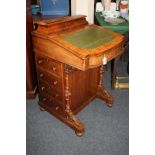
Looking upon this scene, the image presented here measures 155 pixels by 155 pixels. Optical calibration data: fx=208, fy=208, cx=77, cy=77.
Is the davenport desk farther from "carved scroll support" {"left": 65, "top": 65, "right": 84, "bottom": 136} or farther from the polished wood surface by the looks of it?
the polished wood surface

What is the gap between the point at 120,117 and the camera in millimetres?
2217

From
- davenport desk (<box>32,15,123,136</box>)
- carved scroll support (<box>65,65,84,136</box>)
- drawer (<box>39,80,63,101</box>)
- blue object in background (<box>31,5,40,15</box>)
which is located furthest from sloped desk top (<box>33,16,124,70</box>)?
blue object in background (<box>31,5,40,15</box>)

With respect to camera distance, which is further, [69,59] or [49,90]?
[49,90]

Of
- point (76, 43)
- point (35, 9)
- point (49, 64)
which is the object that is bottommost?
point (49, 64)

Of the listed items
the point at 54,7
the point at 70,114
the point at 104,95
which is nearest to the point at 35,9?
the point at 54,7

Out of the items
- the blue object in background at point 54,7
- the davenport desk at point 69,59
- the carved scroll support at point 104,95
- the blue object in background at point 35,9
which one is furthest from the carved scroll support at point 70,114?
the blue object in background at point 35,9

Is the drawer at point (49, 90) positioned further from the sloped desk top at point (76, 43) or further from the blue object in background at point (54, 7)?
the blue object in background at point (54, 7)

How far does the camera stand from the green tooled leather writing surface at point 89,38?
1.66 m

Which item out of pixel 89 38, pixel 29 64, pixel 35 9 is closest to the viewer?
pixel 89 38

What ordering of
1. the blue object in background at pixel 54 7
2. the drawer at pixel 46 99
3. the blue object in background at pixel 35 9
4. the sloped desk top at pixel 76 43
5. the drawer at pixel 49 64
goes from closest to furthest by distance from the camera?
the sloped desk top at pixel 76 43 → the drawer at pixel 49 64 → the drawer at pixel 46 99 → the blue object in background at pixel 54 7 → the blue object in background at pixel 35 9

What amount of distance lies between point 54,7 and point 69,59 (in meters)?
1.47

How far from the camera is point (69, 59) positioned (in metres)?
1.63

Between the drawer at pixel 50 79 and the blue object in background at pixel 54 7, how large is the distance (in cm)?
114

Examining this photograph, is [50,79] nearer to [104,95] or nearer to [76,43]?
[76,43]
